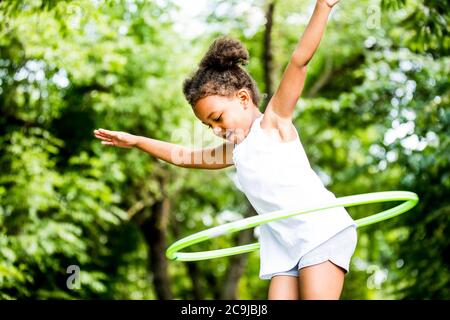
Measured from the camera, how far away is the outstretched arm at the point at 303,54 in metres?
2.81

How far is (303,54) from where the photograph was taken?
9.27ft

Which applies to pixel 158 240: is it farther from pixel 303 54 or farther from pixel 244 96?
pixel 303 54

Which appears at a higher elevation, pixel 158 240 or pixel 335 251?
pixel 158 240

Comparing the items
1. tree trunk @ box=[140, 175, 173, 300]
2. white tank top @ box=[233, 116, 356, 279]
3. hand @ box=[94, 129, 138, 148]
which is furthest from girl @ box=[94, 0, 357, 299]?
tree trunk @ box=[140, 175, 173, 300]

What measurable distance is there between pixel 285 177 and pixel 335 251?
40cm

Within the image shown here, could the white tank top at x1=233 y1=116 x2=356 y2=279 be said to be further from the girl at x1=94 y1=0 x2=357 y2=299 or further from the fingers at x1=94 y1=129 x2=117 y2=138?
the fingers at x1=94 y1=129 x2=117 y2=138

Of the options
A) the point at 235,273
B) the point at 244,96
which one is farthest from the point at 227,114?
the point at 235,273

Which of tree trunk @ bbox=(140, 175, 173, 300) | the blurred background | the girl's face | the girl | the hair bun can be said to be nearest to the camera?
the girl

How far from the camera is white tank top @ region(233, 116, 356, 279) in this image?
9.94 ft

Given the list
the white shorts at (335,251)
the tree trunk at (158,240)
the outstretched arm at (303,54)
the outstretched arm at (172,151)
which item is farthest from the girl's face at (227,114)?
the tree trunk at (158,240)

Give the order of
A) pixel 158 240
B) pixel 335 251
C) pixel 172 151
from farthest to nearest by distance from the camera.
Answer: pixel 158 240 → pixel 172 151 → pixel 335 251

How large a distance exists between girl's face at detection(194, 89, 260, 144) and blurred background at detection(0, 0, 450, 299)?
2.72m

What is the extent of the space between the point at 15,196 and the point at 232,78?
211 inches

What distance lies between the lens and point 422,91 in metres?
8.59
